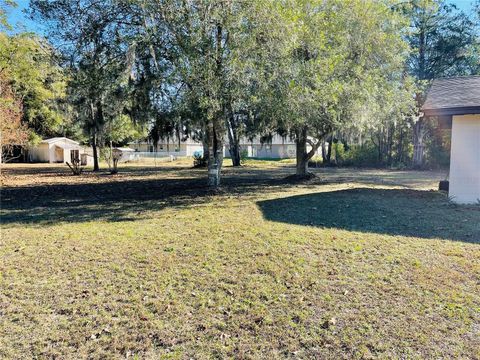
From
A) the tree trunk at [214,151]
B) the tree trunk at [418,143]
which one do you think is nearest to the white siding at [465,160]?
the tree trunk at [214,151]

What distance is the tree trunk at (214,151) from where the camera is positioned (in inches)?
408

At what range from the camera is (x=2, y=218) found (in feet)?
23.6

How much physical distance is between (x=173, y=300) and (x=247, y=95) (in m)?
6.05

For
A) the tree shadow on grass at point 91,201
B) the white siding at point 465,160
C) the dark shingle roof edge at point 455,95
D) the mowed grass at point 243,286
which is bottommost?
the mowed grass at point 243,286

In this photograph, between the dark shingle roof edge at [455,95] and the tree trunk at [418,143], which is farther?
the tree trunk at [418,143]

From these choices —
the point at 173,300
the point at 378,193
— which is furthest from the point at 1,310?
the point at 378,193

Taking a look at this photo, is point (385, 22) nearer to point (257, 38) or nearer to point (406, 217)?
point (257, 38)

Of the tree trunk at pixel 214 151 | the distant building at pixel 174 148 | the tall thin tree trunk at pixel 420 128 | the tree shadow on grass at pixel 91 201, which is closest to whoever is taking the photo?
the tree shadow on grass at pixel 91 201

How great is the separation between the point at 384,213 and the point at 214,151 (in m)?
5.41

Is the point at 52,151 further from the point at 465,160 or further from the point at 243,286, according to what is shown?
the point at 243,286

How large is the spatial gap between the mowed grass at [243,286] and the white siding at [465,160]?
134cm

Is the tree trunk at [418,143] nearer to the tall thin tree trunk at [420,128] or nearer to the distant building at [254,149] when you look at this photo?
the tall thin tree trunk at [420,128]

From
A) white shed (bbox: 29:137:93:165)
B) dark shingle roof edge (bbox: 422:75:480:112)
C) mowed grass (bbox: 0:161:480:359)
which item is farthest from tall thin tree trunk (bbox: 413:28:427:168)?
white shed (bbox: 29:137:93:165)

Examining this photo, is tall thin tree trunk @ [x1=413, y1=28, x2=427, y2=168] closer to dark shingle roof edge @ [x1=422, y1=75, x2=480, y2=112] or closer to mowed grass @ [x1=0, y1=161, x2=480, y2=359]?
dark shingle roof edge @ [x1=422, y1=75, x2=480, y2=112]
